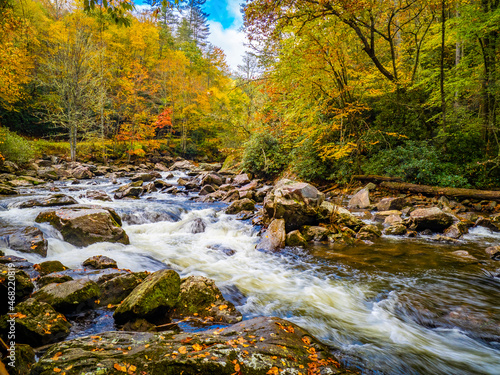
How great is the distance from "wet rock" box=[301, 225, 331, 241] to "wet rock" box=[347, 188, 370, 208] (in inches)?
129

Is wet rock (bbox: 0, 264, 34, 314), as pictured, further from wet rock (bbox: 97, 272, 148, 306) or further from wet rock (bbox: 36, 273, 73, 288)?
wet rock (bbox: 97, 272, 148, 306)

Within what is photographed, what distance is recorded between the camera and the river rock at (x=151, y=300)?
9.69 feet

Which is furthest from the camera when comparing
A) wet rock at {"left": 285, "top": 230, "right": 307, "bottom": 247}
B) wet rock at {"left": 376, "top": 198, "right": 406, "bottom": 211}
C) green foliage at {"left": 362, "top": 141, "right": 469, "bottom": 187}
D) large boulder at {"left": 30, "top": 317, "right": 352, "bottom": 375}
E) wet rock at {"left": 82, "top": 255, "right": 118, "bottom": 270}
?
green foliage at {"left": 362, "top": 141, "right": 469, "bottom": 187}

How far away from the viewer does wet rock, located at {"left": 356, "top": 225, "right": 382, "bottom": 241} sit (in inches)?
252

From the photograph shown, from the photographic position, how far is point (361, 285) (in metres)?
4.32

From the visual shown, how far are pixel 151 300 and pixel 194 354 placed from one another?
1290 mm

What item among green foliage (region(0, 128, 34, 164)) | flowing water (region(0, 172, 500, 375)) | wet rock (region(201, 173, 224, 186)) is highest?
green foliage (region(0, 128, 34, 164))

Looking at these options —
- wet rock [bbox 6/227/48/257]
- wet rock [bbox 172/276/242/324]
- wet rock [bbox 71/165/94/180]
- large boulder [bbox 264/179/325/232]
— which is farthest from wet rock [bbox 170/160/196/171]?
wet rock [bbox 172/276/242/324]

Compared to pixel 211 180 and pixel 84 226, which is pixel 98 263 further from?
pixel 211 180

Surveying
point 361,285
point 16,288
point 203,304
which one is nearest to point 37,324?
point 16,288

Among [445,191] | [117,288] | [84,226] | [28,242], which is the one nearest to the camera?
[117,288]

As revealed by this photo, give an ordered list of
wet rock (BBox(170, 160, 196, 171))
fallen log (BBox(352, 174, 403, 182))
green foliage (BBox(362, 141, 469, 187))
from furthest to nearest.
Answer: wet rock (BBox(170, 160, 196, 171))
fallen log (BBox(352, 174, 403, 182))
green foliage (BBox(362, 141, 469, 187))

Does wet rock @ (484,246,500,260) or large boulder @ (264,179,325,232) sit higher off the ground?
large boulder @ (264,179,325,232)

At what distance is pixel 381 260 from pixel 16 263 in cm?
676
